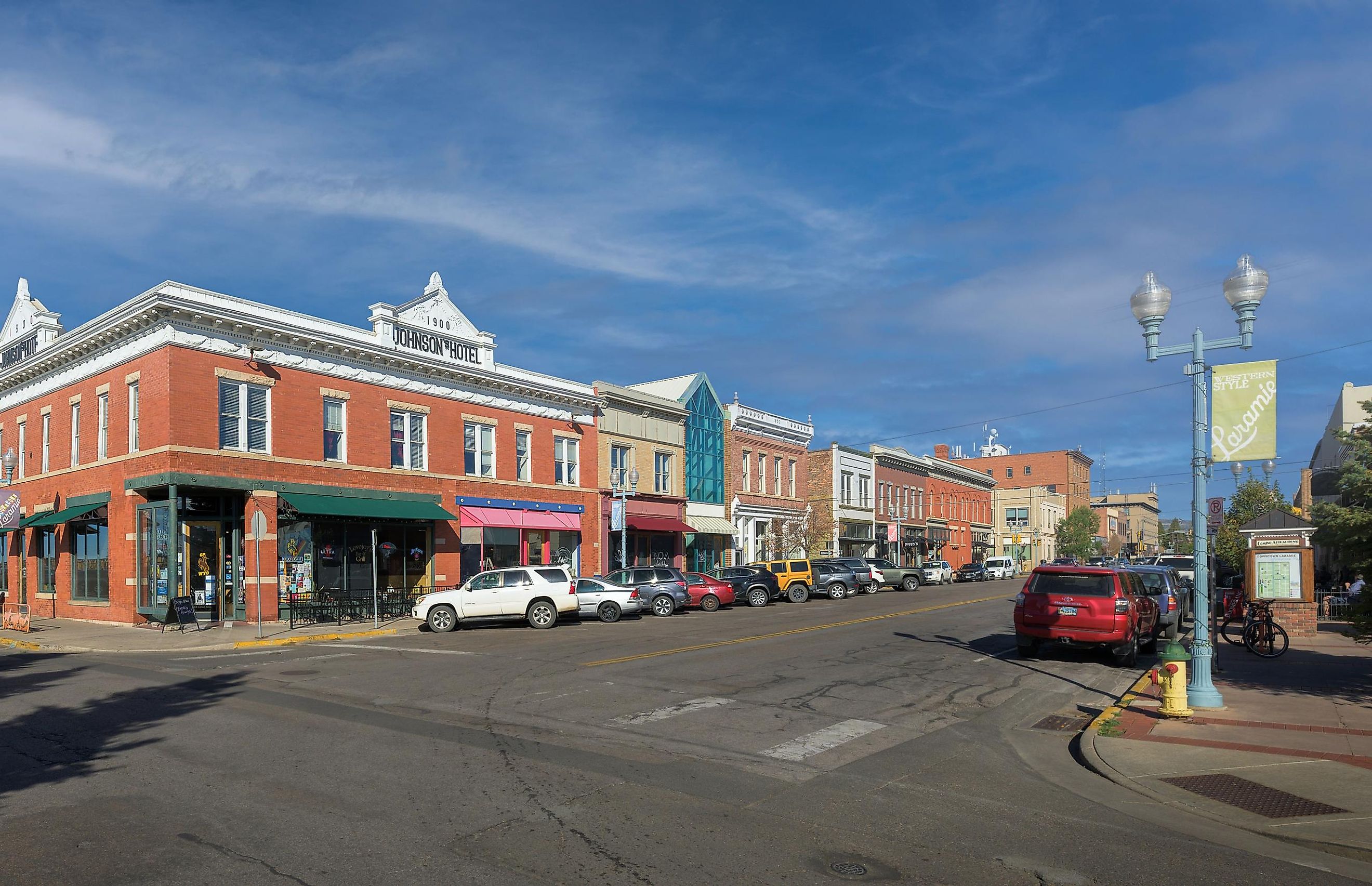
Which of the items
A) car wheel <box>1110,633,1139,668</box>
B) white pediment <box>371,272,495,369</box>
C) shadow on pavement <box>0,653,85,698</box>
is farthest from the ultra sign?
car wheel <box>1110,633,1139,668</box>

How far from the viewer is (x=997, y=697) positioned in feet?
45.3

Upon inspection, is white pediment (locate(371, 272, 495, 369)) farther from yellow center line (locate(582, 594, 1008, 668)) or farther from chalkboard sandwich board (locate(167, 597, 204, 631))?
yellow center line (locate(582, 594, 1008, 668))

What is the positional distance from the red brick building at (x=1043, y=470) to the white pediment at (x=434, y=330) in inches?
3735

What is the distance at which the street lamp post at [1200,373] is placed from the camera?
1212 cm

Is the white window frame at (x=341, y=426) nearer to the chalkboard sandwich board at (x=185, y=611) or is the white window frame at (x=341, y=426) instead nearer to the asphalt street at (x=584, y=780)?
the chalkboard sandwich board at (x=185, y=611)

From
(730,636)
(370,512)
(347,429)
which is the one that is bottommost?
(730,636)

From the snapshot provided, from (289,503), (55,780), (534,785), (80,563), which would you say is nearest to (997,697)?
(534,785)

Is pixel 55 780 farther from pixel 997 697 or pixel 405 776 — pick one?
pixel 997 697

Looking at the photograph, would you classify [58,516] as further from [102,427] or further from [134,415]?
[134,415]

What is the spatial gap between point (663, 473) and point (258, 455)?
21434 millimetres

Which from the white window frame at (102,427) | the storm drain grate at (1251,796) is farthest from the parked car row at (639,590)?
the storm drain grate at (1251,796)

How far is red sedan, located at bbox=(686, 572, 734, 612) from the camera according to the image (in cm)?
3409

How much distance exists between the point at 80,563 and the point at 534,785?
28988 millimetres

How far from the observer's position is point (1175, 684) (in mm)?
11477
